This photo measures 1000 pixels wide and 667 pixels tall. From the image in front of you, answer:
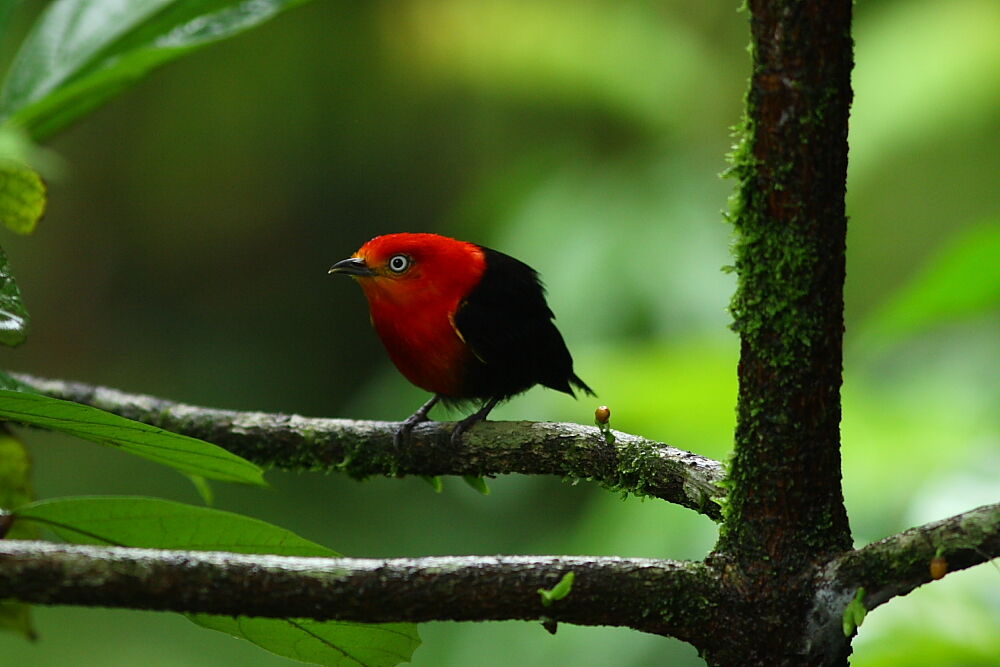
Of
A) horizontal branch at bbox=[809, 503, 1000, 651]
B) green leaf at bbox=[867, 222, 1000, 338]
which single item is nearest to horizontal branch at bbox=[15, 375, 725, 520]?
horizontal branch at bbox=[809, 503, 1000, 651]

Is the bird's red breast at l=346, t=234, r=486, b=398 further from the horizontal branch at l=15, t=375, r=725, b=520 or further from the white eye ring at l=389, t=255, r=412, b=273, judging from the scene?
the horizontal branch at l=15, t=375, r=725, b=520

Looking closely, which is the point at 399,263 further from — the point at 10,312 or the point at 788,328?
the point at 788,328

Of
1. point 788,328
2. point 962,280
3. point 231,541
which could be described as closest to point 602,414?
point 788,328

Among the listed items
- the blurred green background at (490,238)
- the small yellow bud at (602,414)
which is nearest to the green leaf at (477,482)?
the small yellow bud at (602,414)

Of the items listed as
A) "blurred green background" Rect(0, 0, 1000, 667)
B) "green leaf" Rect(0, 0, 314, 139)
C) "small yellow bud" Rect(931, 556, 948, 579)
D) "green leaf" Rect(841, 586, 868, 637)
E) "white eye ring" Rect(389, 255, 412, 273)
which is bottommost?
"green leaf" Rect(841, 586, 868, 637)

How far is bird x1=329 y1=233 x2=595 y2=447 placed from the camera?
1.73 metres

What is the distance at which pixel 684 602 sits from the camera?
0.83m

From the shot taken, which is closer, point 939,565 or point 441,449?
point 939,565

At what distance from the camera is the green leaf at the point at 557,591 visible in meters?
0.75

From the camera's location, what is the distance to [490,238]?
15.7 ft

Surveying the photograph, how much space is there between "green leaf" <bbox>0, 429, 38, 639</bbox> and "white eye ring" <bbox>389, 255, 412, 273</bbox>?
697 millimetres

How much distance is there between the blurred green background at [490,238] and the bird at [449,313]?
2.64 feet

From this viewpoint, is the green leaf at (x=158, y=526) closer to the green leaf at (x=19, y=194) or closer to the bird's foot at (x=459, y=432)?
the green leaf at (x=19, y=194)

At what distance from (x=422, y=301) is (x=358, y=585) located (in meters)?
1.03
